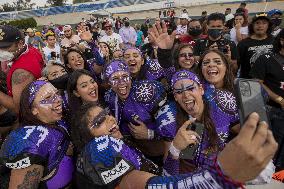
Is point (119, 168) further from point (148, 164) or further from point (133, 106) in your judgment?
point (133, 106)

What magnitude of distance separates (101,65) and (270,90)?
105 inches

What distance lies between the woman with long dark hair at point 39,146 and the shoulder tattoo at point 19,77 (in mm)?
867

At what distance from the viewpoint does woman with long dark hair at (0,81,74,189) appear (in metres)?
2.46

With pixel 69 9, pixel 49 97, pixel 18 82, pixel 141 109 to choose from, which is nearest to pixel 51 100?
pixel 49 97

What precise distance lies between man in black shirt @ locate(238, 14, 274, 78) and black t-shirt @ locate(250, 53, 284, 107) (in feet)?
3.71

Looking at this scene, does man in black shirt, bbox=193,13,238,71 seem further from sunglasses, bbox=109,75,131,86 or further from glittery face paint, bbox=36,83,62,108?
glittery face paint, bbox=36,83,62,108

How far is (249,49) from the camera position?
234 inches

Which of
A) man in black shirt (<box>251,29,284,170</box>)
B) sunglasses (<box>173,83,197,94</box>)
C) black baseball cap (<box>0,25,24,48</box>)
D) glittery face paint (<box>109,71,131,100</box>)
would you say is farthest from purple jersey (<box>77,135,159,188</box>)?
man in black shirt (<box>251,29,284,170</box>)

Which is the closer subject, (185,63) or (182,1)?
(185,63)

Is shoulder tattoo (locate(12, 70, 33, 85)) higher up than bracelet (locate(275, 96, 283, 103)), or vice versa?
shoulder tattoo (locate(12, 70, 33, 85))

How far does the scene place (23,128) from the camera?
267 cm

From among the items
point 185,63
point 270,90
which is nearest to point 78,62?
point 185,63

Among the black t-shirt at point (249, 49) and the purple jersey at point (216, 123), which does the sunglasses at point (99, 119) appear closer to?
the purple jersey at point (216, 123)

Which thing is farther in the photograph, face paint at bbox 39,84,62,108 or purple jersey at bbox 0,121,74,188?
face paint at bbox 39,84,62,108
